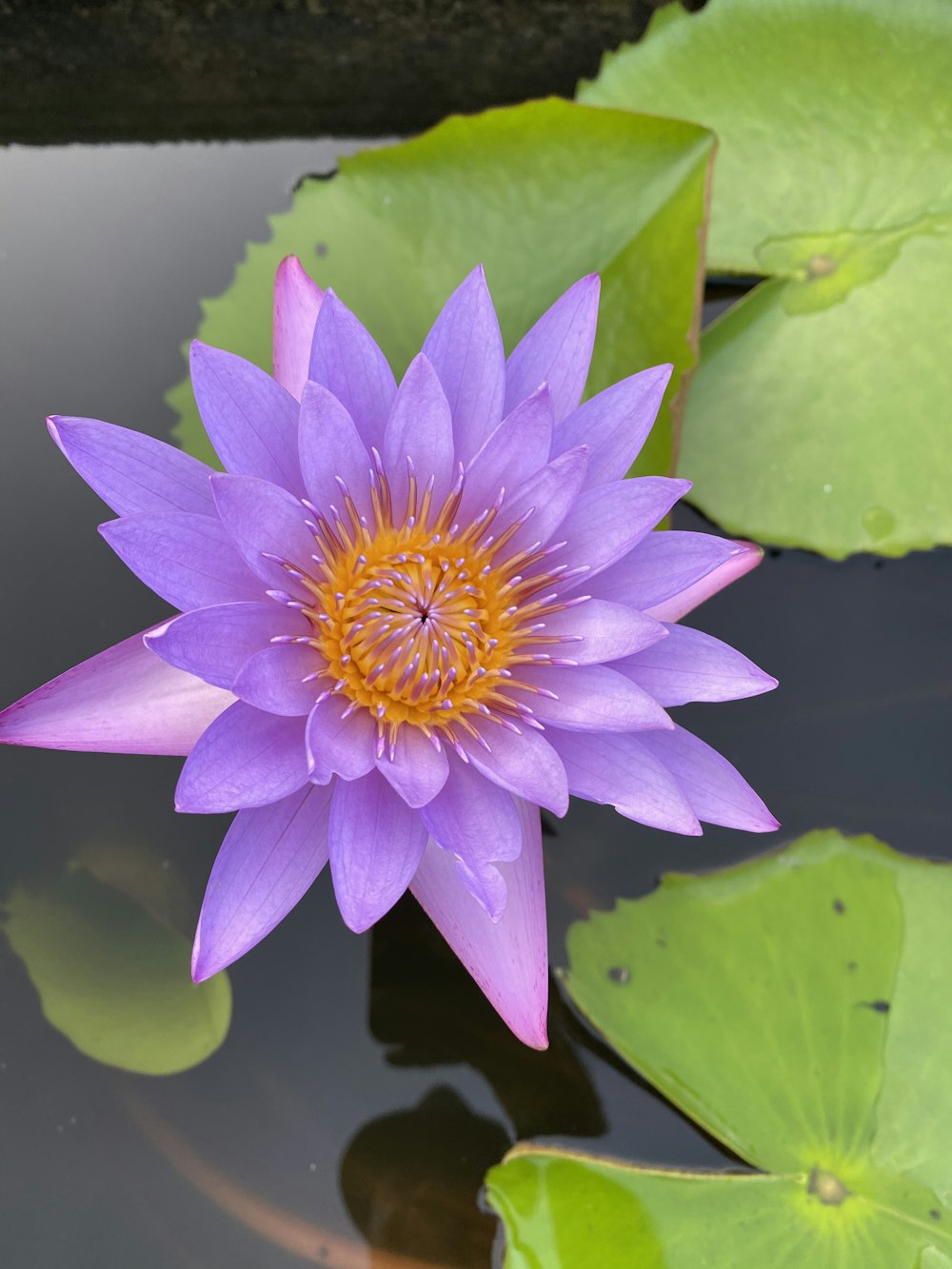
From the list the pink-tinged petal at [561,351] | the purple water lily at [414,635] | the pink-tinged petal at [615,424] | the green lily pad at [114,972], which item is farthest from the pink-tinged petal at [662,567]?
the green lily pad at [114,972]

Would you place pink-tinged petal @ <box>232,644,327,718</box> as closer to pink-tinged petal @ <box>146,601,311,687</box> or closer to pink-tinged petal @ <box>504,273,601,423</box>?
pink-tinged petal @ <box>146,601,311,687</box>

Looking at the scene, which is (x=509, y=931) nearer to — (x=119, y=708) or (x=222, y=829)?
(x=119, y=708)

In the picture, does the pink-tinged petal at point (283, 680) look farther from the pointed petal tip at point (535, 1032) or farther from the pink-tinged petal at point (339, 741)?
the pointed petal tip at point (535, 1032)

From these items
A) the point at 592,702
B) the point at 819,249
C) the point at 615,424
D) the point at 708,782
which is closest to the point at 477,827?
the point at 592,702

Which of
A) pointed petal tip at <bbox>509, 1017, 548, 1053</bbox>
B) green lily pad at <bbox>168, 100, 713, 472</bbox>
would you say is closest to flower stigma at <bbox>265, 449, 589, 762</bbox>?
pointed petal tip at <bbox>509, 1017, 548, 1053</bbox>

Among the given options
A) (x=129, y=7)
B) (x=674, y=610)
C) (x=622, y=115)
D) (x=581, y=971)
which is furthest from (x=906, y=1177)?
(x=129, y=7)

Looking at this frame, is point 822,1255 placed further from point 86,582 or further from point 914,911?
point 86,582

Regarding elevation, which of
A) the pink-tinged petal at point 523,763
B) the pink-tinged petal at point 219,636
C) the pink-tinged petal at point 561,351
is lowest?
the pink-tinged petal at point 523,763
